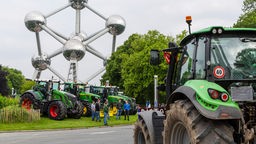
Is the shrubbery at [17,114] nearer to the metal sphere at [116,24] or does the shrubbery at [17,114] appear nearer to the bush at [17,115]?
the bush at [17,115]

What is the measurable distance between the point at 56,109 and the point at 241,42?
25.1 meters

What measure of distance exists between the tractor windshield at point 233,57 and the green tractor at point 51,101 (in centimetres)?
2416

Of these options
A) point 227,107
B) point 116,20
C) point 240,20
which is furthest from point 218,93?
point 116,20

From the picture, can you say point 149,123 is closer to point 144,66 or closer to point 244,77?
point 244,77

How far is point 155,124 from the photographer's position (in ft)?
25.7

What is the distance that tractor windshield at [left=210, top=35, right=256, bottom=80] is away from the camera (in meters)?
6.12

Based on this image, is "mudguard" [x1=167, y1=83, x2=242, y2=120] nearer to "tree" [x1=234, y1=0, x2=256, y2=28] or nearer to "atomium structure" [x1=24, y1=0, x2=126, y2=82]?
"tree" [x1=234, y1=0, x2=256, y2=28]

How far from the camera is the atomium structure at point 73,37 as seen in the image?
253 ft

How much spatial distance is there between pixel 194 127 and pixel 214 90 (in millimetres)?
543

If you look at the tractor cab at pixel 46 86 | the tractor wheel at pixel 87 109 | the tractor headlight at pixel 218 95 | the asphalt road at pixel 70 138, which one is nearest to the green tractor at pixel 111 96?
the tractor wheel at pixel 87 109

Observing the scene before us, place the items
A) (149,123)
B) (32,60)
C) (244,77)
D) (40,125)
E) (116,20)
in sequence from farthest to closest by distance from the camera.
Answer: (32,60) → (116,20) → (40,125) → (149,123) → (244,77)

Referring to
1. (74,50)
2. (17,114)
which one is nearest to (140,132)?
(17,114)

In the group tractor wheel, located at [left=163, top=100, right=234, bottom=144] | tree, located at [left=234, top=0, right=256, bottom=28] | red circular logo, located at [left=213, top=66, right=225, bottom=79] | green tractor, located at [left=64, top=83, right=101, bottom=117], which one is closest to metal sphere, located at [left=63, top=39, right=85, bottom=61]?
tree, located at [left=234, top=0, right=256, bottom=28]

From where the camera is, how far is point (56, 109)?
99.7ft
